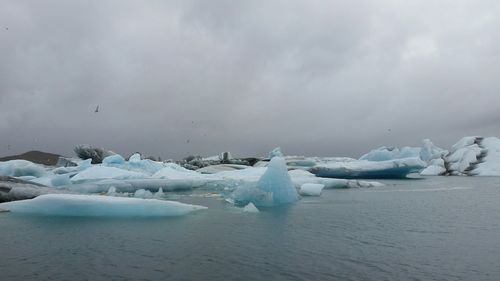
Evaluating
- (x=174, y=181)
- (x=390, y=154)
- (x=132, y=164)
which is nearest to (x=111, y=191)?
(x=174, y=181)

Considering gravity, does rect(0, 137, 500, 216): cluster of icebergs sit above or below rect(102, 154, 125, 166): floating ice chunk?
below

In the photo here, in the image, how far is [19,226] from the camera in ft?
33.2

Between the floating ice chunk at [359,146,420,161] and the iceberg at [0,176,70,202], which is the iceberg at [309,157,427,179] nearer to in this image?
the floating ice chunk at [359,146,420,161]

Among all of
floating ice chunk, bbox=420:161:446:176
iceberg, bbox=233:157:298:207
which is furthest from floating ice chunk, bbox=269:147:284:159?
floating ice chunk, bbox=420:161:446:176

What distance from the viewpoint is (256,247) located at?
7.94 meters

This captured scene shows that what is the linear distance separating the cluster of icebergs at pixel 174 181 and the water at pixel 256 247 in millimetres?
537

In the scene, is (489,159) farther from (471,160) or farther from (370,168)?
(370,168)

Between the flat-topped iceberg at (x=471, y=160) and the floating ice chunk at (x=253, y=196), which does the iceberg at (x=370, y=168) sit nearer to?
the flat-topped iceberg at (x=471, y=160)

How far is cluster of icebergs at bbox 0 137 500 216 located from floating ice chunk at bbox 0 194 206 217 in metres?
0.03


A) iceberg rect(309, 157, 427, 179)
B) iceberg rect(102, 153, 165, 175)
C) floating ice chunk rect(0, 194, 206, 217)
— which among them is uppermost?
iceberg rect(102, 153, 165, 175)

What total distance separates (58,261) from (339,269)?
14.8ft

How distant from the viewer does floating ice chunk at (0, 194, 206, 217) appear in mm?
11367

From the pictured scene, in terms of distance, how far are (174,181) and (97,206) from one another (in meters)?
11.7

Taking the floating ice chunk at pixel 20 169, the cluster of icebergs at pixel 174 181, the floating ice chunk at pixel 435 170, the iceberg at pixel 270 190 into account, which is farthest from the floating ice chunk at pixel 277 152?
the floating ice chunk at pixel 435 170
